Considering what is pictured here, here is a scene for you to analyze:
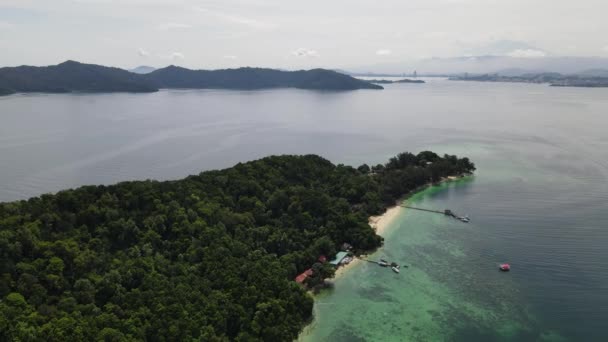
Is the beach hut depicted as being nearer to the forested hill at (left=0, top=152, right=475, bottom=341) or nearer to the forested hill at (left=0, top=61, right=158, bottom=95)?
the forested hill at (left=0, top=152, right=475, bottom=341)

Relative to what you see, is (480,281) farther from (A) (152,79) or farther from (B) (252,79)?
(A) (152,79)

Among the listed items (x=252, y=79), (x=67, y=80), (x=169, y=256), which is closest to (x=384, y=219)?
(x=169, y=256)

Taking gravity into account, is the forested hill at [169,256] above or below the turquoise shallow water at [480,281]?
above

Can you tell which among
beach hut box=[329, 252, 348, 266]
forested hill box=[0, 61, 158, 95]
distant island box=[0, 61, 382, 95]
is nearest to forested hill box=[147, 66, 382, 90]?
distant island box=[0, 61, 382, 95]

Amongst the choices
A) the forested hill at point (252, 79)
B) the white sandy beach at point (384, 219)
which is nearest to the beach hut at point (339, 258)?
the white sandy beach at point (384, 219)

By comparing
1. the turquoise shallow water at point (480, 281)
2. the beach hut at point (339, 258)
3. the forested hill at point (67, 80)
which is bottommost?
the turquoise shallow water at point (480, 281)

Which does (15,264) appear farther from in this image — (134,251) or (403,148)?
(403,148)

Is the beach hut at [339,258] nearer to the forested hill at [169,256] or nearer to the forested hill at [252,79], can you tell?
the forested hill at [169,256]
